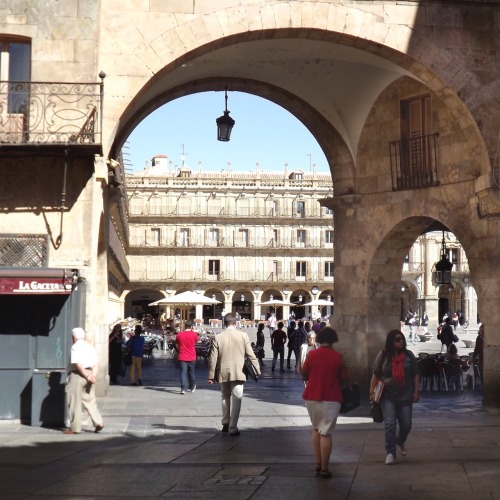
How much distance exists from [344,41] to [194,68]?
3.41m

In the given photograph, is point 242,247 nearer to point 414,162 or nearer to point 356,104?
point 356,104

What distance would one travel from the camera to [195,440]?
35.7 feet

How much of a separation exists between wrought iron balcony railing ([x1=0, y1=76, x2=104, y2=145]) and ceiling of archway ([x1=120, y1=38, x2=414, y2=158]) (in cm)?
270

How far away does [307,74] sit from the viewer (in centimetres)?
1666

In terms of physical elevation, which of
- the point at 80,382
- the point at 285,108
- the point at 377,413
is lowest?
the point at 377,413

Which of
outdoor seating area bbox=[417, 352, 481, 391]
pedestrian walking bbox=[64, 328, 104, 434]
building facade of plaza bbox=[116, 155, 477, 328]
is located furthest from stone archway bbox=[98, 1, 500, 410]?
building facade of plaza bbox=[116, 155, 477, 328]

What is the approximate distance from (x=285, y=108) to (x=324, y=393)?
1045 cm

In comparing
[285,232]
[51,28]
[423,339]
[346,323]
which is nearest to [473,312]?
[285,232]

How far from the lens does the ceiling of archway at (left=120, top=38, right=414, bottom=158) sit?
1527cm

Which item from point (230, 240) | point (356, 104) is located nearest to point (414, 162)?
point (356, 104)

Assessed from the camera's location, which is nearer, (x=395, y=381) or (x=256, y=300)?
(x=395, y=381)

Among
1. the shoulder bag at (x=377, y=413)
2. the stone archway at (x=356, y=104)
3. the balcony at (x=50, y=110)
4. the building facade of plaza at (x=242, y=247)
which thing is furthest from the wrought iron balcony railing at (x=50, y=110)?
the building facade of plaza at (x=242, y=247)

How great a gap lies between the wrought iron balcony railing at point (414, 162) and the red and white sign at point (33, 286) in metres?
7.31

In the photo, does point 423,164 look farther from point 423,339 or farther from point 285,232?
point 285,232
